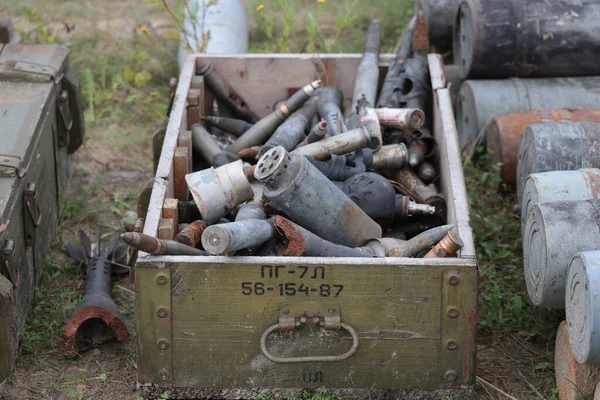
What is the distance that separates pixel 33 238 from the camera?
4066mm

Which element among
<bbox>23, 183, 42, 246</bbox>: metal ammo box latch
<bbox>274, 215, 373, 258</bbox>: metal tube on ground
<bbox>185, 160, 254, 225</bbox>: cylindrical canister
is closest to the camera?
<bbox>274, 215, 373, 258</bbox>: metal tube on ground

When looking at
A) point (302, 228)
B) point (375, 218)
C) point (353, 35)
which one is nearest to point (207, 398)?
point (302, 228)

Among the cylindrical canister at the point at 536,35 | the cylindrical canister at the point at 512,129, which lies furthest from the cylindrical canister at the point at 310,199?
the cylindrical canister at the point at 536,35

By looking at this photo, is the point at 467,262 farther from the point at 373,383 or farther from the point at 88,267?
the point at 88,267

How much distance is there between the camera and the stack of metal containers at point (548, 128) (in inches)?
127

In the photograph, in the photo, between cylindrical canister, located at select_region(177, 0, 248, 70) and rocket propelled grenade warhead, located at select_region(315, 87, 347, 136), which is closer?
rocket propelled grenade warhead, located at select_region(315, 87, 347, 136)

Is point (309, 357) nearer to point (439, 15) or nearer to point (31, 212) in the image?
point (31, 212)

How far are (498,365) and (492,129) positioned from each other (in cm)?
153

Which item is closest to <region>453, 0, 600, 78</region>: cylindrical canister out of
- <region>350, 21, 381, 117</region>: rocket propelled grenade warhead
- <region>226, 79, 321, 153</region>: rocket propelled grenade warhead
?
<region>350, 21, 381, 117</region>: rocket propelled grenade warhead

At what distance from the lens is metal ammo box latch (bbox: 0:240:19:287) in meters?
3.58

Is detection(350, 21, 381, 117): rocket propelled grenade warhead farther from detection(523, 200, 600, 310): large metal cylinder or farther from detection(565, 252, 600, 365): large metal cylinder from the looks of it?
detection(565, 252, 600, 365): large metal cylinder

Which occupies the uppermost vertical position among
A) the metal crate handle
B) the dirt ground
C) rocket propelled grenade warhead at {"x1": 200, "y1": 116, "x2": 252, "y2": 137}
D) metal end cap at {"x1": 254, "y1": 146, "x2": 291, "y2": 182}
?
metal end cap at {"x1": 254, "y1": 146, "x2": 291, "y2": 182}

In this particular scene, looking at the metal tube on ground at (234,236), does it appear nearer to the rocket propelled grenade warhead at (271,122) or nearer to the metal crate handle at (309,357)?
the metal crate handle at (309,357)

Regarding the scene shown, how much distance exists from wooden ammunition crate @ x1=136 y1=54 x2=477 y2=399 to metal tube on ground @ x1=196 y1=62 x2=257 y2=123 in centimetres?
175
